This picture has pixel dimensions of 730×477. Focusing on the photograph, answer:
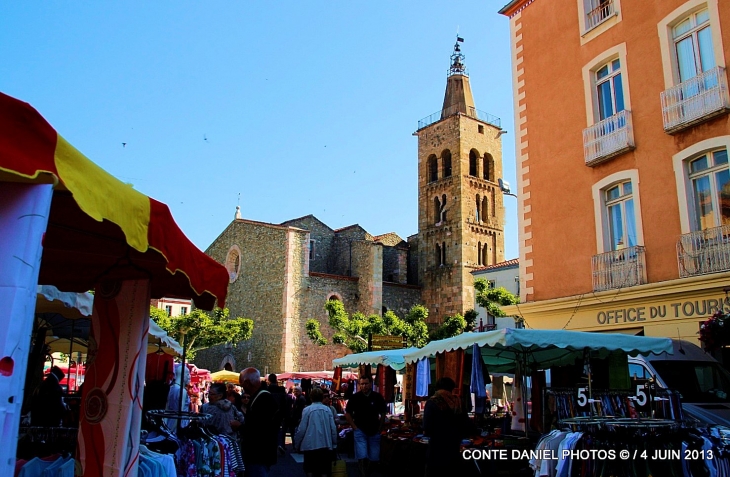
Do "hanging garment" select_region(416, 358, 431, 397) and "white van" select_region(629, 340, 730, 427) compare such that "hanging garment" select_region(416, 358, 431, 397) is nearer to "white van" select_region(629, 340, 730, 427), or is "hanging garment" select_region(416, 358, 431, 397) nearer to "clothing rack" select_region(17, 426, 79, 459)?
"white van" select_region(629, 340, 730, 427)

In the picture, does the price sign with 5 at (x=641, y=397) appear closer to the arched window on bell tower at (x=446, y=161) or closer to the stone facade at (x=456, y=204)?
the stone facade at (x=456, y=204)

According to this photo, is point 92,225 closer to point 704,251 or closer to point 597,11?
point 704,251

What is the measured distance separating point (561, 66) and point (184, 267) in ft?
38.8

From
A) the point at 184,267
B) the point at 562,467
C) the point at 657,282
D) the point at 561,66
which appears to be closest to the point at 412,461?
the point at 562,467

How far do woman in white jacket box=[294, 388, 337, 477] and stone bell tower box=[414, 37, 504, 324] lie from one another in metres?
30.4

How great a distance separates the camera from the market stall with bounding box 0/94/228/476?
2455mm

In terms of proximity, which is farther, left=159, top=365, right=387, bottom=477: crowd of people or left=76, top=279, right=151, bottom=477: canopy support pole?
left=159, top=365, right=387, bottom=477: crowd of people

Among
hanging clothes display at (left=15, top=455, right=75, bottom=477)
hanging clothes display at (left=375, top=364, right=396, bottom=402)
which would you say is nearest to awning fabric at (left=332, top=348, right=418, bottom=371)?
hanging clothes display at (left=375, top=364, right=396, bottom=402)

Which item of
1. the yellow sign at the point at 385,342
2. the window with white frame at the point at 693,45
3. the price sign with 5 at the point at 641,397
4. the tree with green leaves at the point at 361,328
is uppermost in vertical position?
the window with white frame at the point at 693,45

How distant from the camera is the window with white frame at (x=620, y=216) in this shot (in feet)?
37.5

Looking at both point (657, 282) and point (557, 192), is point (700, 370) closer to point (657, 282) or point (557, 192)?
point (657, 282)

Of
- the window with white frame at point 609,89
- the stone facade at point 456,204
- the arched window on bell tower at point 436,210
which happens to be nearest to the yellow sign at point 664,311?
A: the window with white frame at point 609,89

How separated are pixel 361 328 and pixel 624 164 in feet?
66.9

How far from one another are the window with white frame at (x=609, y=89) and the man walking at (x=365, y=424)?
7.67m
